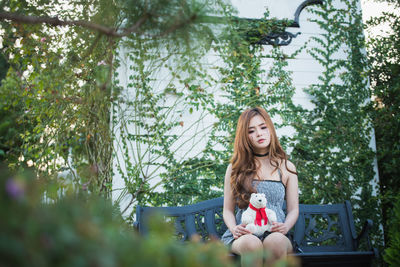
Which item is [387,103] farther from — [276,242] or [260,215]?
[276,242]

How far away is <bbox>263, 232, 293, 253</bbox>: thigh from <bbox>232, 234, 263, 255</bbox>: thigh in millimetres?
47

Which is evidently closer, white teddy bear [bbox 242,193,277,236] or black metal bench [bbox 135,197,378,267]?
white teddy bear [bbox 242,193,277,236]

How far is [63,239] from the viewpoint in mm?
481

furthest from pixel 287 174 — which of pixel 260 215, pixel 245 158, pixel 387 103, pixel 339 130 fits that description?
pixel 387 103

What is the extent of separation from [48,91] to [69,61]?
35cm

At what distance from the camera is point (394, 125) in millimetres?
4035

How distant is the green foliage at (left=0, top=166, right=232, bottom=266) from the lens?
46cm

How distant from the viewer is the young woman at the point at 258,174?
2754mm

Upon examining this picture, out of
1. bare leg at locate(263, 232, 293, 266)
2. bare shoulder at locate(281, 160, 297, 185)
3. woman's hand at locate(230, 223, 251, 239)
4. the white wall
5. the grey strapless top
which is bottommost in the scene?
bare leg at locate(263, 232, 293, 266)

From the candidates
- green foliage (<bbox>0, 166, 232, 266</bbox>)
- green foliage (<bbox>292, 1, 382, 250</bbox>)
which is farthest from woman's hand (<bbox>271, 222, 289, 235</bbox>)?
green foliage (<bbox>0, 166, 232, 266</bbox>)

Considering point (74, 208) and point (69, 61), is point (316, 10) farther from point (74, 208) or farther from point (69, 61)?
point (74, 208)

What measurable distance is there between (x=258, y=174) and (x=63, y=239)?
8.00 ft

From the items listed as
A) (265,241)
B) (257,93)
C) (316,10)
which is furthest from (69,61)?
(316,10)

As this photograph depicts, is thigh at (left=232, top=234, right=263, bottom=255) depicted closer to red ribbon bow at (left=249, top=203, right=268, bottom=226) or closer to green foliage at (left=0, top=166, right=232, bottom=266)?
red ribbon bow at (left=249, top=203, right=268, bottom=226)
